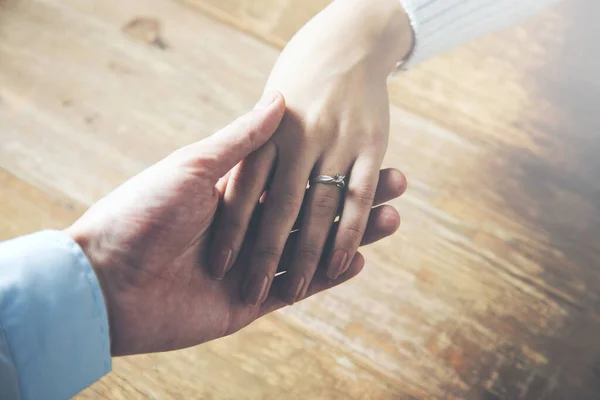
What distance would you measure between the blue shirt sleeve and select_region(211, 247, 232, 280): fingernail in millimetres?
120

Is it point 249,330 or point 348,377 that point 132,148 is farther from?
point 348,377

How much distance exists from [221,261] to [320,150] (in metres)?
0.17

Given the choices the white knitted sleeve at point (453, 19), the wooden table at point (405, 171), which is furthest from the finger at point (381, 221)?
the white knitted sleeve at point (453, 19)

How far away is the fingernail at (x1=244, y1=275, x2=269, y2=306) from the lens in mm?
569

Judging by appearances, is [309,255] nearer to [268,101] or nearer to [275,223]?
[275,223]

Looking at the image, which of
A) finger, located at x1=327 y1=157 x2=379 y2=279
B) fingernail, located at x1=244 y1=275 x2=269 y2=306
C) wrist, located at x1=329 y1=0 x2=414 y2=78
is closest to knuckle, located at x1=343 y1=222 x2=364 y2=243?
finger, located at x1=327 y1=157 x2=379 y2=279

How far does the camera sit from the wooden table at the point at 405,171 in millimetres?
672

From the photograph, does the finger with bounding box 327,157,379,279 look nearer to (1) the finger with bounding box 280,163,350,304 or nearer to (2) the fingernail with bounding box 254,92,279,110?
(1) the finger with bounding box 280,163,350,304

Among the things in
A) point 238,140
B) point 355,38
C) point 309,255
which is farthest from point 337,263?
point 355,38

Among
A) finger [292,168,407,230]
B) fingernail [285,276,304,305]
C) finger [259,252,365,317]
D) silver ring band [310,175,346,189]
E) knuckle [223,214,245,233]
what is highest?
silver ring band [310,175,346,189]

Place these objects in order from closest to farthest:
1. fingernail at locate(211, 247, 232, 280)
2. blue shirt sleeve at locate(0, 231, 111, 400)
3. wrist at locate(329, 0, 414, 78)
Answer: blue shirt sleeve at locate(0, 231, 111, 400) → fingernail at locate(211, 247, 232, 280) → wrist at locate(329, 0, 414, 78)

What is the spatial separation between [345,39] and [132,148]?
35 centimetres

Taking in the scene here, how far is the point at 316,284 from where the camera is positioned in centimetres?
64

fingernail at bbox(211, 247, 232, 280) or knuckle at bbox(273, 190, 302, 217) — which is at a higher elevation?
knuckle at bbox(273, 190, 302, 217)
